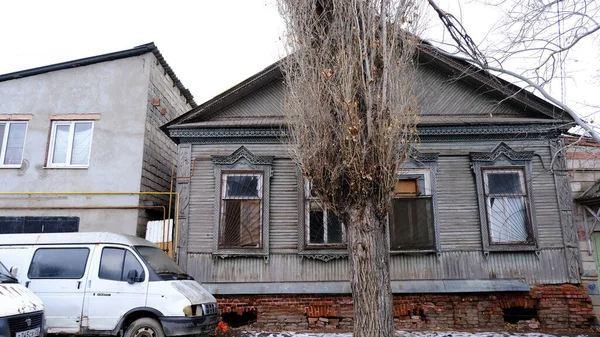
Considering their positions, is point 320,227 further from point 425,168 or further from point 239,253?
point 425,168

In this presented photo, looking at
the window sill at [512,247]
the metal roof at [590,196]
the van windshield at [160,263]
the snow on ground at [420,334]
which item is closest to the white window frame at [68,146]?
the van windshield at [160,263]

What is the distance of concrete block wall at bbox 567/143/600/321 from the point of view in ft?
31.0

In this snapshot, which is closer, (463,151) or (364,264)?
(364,264)

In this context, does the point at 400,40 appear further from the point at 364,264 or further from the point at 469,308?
the point at 469,308

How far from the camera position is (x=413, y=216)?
31.7 feet

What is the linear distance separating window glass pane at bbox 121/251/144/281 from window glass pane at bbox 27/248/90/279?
2.48ft

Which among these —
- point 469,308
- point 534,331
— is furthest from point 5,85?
point 534,331

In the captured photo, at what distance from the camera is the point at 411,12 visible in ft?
23.8

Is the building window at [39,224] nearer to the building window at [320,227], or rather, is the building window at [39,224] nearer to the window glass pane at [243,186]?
the window glass pane at [243,186]

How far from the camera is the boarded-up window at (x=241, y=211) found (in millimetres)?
9586

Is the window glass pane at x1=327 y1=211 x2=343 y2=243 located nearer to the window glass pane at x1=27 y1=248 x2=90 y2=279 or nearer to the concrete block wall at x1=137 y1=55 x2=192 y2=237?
the concrete block wall at x1=137 y1=55 x2=192 y2=237

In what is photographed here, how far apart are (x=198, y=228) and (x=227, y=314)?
2000 millimetres

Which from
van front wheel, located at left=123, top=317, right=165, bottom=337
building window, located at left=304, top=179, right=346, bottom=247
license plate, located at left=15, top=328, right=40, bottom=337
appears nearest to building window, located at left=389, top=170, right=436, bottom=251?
building window, located at left=304, top=179, right=346, bottom=247

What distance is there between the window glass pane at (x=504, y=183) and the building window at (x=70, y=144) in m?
9.63
